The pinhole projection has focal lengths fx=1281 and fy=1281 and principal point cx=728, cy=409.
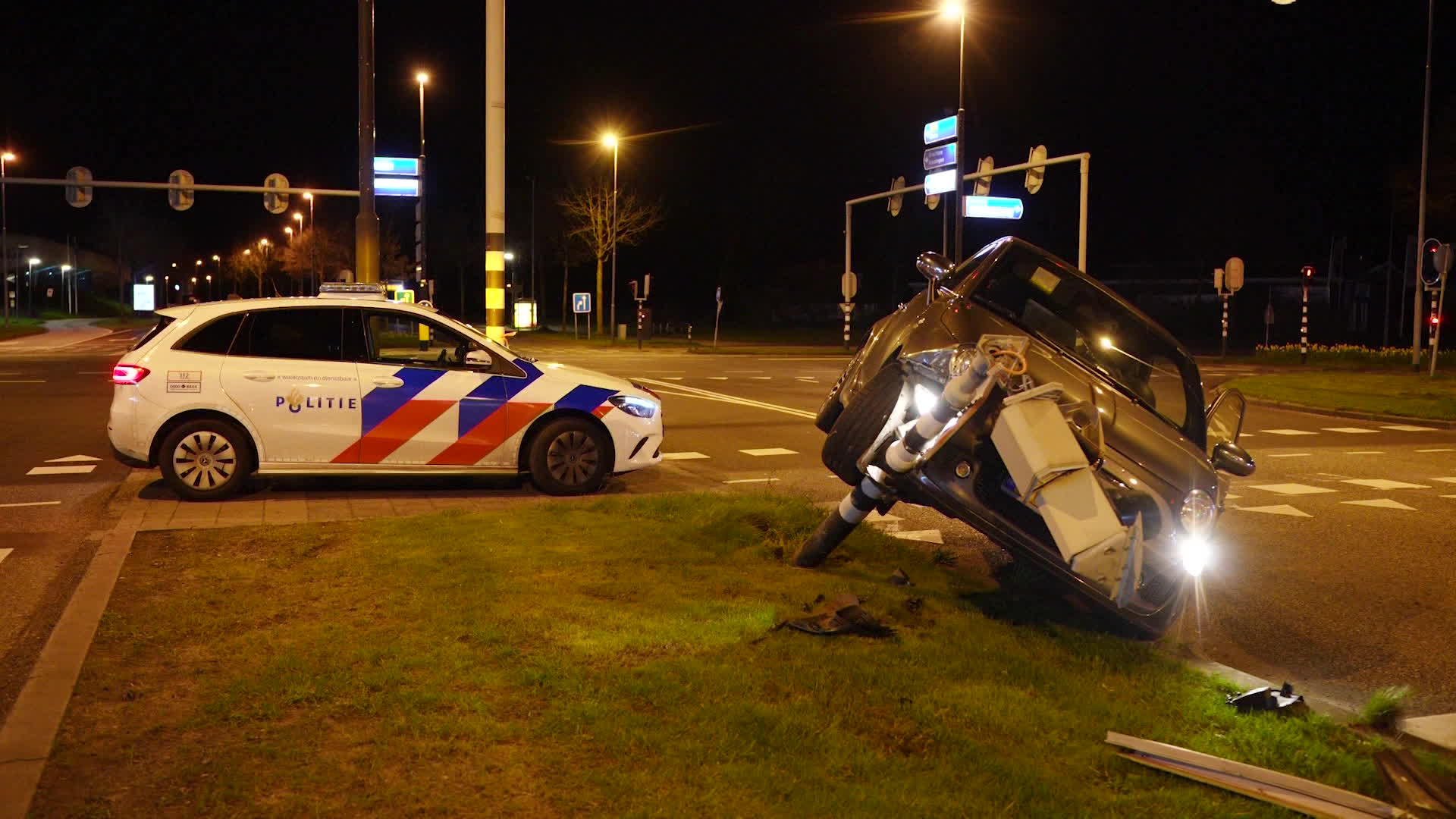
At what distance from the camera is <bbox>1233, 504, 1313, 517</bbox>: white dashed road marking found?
33.9 ft

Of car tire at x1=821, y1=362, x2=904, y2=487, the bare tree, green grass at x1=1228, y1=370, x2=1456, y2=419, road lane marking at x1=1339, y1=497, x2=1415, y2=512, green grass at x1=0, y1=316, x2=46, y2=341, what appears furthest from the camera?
the bare tree

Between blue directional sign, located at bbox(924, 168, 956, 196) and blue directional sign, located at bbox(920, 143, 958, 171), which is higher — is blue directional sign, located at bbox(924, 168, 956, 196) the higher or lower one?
the lower one

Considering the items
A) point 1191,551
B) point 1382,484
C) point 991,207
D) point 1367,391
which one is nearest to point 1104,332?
point 1191,551

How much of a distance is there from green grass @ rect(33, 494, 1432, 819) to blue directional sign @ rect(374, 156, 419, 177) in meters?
30.1

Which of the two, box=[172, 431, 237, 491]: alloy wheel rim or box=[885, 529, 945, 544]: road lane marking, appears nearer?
box=[885, 529, 945, 544]: road lane marking

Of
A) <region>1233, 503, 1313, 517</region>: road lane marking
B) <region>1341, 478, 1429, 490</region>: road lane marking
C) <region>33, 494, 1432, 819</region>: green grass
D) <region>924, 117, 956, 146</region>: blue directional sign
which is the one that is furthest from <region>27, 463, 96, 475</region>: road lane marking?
<region>924, 117, 956, 146</region>: blue directional sign

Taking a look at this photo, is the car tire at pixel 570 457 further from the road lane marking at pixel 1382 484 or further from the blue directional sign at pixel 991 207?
the blue directional sign at pixel 991 207

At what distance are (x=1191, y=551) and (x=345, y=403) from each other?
6.70 metres

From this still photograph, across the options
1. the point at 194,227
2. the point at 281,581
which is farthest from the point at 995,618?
the point at 194,227

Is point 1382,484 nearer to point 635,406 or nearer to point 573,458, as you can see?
point 635,406

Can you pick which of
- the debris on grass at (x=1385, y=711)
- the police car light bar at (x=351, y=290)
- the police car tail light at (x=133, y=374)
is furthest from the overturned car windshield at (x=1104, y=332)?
the police car tail light at (x=133, y=374)

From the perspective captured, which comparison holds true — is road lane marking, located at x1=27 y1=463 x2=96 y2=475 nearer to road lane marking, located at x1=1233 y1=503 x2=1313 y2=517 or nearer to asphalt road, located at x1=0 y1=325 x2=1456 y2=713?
asphalt road, located at x1=0 y1=325 x2=1456 y2=713

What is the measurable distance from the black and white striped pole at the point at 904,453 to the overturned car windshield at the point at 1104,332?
0.92 metres

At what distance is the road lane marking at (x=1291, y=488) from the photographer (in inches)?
456
